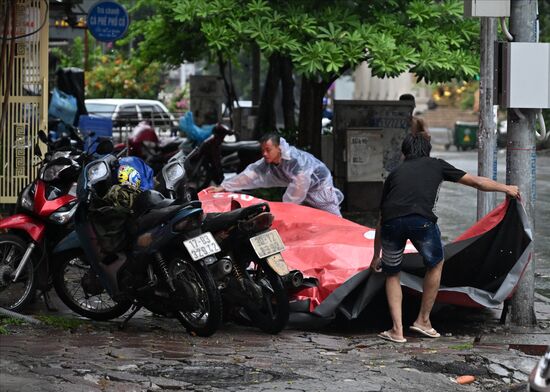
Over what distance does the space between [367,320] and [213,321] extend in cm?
157

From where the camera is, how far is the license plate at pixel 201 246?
7.96 m

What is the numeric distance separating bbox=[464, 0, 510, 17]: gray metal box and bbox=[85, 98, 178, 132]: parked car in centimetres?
2150

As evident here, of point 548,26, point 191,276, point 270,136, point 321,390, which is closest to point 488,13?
point 270,136

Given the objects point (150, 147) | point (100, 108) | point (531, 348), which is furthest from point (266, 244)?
point (100, 108)

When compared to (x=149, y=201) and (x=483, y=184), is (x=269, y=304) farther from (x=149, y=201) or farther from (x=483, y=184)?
(x=483, y=184)

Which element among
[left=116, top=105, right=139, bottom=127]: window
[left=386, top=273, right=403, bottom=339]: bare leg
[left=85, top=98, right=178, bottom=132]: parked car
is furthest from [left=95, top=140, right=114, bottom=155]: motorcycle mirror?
[left=85, top=98, right=178, bottom=132]: parked car

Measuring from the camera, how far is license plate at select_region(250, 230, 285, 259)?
8.25 metres

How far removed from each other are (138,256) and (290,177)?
2944 mm

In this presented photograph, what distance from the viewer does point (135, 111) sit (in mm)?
32062

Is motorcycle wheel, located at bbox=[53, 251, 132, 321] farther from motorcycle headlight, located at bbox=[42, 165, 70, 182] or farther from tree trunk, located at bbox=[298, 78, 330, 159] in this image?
tree trunk, located at bbox=[298, 78, 330, 159]

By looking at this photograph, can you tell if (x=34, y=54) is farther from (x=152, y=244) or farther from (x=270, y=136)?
(x=152, y=244)

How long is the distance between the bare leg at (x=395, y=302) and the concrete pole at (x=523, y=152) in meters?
1.14

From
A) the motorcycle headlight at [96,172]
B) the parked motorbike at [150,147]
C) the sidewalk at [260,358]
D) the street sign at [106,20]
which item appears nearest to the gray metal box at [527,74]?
the sidewalk at [260,358]

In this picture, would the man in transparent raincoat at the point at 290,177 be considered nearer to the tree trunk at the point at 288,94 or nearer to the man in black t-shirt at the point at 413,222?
the man in black t-shirt at the point at 413,222
